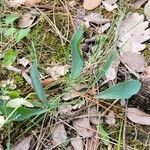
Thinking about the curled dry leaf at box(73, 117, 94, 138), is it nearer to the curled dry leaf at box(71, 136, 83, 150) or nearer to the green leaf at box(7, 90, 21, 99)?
the curled dry leaf at box(71, 136, 83, 150)

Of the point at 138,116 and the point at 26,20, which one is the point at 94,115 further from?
the point at 26,20

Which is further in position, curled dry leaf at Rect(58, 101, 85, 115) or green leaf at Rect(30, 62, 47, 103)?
curled dry leaf at Rect(58, 101, 85, 115)

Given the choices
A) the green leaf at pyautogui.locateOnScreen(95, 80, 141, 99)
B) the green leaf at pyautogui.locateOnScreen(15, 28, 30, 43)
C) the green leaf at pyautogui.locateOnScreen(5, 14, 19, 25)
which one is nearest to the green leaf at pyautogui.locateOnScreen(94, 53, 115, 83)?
the green leaf at pyautogui.locateOnScreen(95, 80, 141, 99)

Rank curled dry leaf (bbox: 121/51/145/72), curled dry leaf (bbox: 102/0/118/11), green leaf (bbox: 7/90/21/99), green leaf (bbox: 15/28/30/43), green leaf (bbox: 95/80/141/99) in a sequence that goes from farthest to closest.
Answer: curled dry leaf (bbox: 102/0/118/11) < green leaf (bbox: 15/28/30/43) < curled dry leaf (bbox: 121/51/145/72) < green leaf (bbox: 7/90/21/99) < green leaf (bbox: 95/80/141/99)

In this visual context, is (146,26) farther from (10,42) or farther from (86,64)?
(10,42)

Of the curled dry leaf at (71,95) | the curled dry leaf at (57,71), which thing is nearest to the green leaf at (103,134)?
the curled dry leaf at (71,95)

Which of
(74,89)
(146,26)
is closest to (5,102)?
(74,89)

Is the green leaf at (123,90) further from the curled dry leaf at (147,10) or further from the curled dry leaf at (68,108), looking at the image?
the curled dry leaf at (147,10)
